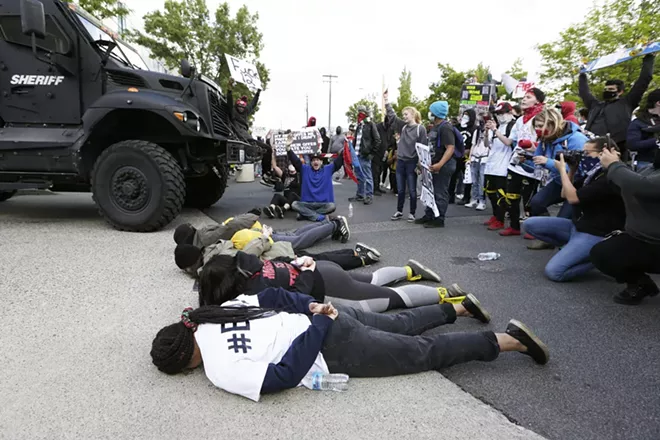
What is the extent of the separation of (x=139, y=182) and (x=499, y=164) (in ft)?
16.3

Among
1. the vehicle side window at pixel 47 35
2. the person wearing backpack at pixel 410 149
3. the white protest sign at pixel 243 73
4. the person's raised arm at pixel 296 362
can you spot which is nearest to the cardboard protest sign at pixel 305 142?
the white protest sign at pixel 243 73

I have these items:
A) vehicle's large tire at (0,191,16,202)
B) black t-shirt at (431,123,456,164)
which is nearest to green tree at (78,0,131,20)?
vehicle's large tire at (0,191,16,202)

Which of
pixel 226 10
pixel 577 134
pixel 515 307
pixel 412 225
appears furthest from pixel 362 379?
pixel 226 10

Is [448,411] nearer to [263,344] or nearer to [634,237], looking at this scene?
[263,344]

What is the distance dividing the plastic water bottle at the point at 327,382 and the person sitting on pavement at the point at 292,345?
0.03 meters

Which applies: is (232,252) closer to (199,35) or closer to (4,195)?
(4,195)

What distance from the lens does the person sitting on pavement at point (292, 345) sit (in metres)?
2.07

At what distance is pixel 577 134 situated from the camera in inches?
188

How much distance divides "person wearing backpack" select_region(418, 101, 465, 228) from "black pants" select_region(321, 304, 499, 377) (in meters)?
4.13

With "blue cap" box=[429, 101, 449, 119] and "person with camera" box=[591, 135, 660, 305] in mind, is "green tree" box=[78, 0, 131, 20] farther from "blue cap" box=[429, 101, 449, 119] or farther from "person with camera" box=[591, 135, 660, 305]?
"person with camera" box=[591, 135, 660, 305]

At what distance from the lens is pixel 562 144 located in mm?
4805

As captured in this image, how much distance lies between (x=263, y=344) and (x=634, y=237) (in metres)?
2.86

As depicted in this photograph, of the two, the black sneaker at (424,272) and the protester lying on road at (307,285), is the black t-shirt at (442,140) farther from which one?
the protester lying on road at (307,285)

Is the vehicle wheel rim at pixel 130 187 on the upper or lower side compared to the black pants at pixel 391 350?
upper
